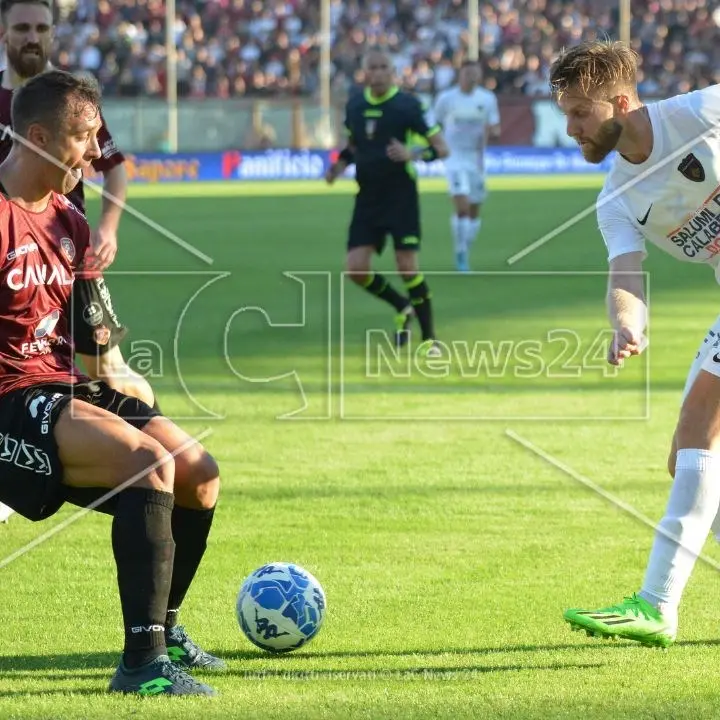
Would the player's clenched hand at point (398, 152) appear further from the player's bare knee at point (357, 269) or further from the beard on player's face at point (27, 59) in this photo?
the beard on player's face at point (27, 59)

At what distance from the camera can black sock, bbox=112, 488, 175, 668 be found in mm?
4395

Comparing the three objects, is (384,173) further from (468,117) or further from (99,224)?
(468,117)

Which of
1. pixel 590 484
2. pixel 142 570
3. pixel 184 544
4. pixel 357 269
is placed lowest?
pixel 590 484

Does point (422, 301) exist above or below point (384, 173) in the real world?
below

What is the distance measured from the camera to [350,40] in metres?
45.2

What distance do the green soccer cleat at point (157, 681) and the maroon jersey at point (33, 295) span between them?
98 cm

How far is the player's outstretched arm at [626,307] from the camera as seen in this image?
4.75 m

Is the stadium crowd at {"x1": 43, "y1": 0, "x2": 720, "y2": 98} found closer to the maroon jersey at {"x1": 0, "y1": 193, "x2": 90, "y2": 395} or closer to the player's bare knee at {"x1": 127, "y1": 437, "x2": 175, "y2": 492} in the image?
the maroon jersey at {"x1": 0, "y1": 193, "x2": 90, "y2": 395}

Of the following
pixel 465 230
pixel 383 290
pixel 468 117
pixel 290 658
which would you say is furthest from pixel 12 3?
pixel 468 117

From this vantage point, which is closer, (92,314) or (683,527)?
(683,527)

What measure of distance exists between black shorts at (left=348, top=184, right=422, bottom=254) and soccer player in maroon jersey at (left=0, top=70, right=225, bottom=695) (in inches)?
293

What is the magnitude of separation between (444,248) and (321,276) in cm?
421

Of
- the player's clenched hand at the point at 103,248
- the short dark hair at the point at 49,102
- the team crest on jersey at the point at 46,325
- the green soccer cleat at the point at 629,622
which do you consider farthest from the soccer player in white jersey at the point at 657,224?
the player's clenched hand at the point at 103,248

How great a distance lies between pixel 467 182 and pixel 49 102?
14.3 m
